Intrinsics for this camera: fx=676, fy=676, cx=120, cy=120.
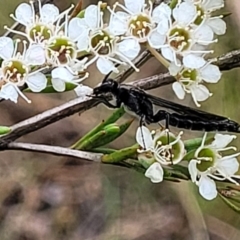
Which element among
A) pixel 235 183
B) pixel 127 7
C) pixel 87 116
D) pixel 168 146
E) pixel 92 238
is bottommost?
pixel 92 238

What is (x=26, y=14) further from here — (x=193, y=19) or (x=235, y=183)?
(x=235, y=183)

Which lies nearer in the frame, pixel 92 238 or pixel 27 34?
pixel 27 34

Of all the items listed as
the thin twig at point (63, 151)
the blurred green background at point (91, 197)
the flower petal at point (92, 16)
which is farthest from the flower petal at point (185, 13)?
the blurred green background at point (91, 197)

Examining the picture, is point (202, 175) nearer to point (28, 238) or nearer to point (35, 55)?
point (35, 55)

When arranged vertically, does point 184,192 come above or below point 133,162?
below

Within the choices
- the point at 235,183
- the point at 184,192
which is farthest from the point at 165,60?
the point at 184,192

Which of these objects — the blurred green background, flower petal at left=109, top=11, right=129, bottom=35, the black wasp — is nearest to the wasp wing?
the black wasp

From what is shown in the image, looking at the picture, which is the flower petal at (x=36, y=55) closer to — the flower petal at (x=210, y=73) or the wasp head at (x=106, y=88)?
the wasp head at (x=106, y=88)

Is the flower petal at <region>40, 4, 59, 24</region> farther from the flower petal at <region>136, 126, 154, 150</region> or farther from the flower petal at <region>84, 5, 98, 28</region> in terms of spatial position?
the flower petal at <region>136, 126, 154, 150</region>

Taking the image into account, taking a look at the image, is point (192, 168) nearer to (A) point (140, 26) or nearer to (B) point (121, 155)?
(B) point (121, 155)
